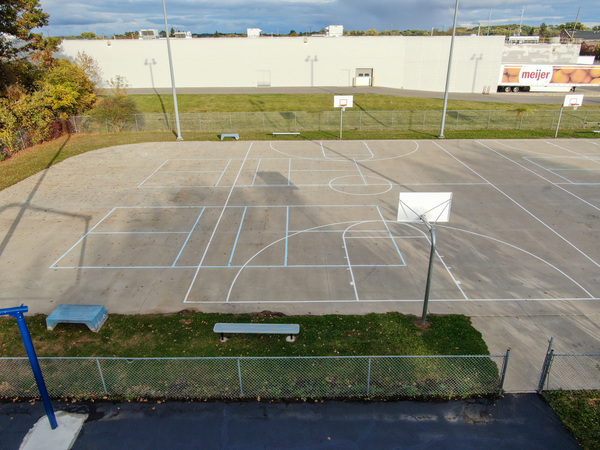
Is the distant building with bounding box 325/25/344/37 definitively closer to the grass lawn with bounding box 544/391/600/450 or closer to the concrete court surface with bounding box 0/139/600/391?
the concrete court surface with bounding box 0/139/600/391

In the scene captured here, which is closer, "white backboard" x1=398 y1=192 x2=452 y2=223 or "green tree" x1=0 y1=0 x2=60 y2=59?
"white backboard" x1=398 y1=192 x2=452 y2=223

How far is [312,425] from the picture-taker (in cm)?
890

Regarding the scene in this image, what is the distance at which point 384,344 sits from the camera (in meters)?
10.9

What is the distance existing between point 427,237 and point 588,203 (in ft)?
30.0

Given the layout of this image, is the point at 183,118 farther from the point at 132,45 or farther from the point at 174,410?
the point at 174,410

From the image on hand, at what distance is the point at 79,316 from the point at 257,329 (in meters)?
4.95

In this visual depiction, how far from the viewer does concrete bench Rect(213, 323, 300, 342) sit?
10859mm

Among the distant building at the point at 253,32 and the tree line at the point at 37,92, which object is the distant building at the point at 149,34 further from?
the tree line at the point at 37,92

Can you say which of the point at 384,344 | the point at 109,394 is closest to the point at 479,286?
the point at 384,344

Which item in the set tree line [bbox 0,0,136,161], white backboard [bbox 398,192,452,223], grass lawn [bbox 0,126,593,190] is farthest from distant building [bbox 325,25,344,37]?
white backboard [bbox 398,192,452,223]

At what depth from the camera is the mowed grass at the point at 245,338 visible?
1074 cm

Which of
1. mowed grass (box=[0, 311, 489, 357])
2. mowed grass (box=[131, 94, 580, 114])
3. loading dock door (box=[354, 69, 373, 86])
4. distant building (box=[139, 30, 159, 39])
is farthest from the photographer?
distant building (box=[139, 30, 159, 39])

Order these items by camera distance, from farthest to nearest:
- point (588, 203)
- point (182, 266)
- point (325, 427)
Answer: point (588, 203)
point (182, 266)
point (325, 427)

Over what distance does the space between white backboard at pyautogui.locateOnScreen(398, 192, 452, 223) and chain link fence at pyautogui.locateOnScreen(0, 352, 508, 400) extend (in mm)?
3597
